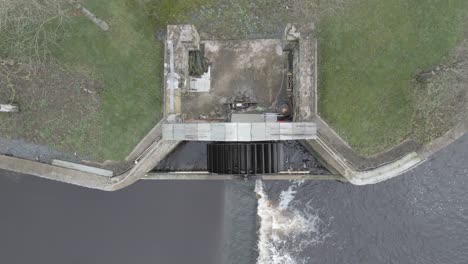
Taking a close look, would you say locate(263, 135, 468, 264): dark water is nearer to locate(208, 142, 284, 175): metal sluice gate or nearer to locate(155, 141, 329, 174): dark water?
locate(155, 141, 329, 174): dark water

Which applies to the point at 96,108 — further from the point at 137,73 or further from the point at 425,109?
the point at 425,109

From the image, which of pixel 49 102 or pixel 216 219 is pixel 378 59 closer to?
pixel 216 219

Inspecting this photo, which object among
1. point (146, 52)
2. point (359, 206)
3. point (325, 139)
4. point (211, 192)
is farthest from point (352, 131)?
point (146, 52)

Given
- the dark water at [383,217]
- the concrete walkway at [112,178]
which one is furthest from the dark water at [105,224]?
the dark water at [383,217]

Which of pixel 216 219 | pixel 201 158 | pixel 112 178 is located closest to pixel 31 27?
pixel 112 178

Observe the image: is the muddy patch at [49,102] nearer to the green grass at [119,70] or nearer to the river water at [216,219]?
the green grass at [119,70]

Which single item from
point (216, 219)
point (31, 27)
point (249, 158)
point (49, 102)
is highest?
point (31, 27)
